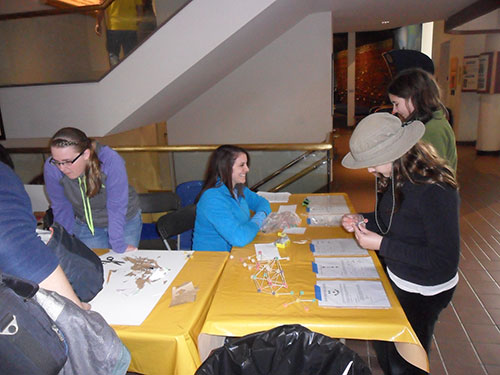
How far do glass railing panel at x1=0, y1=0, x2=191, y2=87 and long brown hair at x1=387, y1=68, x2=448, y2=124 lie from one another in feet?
8.98

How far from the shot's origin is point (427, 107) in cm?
212

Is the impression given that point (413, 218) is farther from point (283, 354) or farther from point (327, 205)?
point (327, 205)

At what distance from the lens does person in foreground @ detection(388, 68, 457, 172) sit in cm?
208

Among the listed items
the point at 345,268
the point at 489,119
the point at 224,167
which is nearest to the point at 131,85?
the point at 224,167

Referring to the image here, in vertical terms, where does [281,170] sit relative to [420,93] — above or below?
below

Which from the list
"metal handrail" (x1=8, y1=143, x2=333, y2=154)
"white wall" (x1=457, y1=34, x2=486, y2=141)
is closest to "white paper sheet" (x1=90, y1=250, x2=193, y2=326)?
"metal handrail" (x1=8, y1=143, x2=333, y2=154)

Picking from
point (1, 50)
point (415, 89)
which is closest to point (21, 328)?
point (415, 89)

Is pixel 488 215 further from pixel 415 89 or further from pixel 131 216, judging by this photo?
pixel 131 216

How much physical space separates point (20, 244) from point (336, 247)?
1472 millimetres

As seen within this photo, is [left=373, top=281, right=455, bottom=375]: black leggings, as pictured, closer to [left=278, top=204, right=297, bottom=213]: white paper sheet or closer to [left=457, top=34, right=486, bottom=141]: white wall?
[left=278, top=204, right=297, bottom=213]: white paper sheet

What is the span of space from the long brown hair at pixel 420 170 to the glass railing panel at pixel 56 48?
3194mm

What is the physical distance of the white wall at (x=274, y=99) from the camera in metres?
5.62

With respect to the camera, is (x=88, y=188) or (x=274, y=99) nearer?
(x=88, y=188)

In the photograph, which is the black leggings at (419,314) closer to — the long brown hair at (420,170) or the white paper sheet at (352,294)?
the white paper sheet at (352,294)
